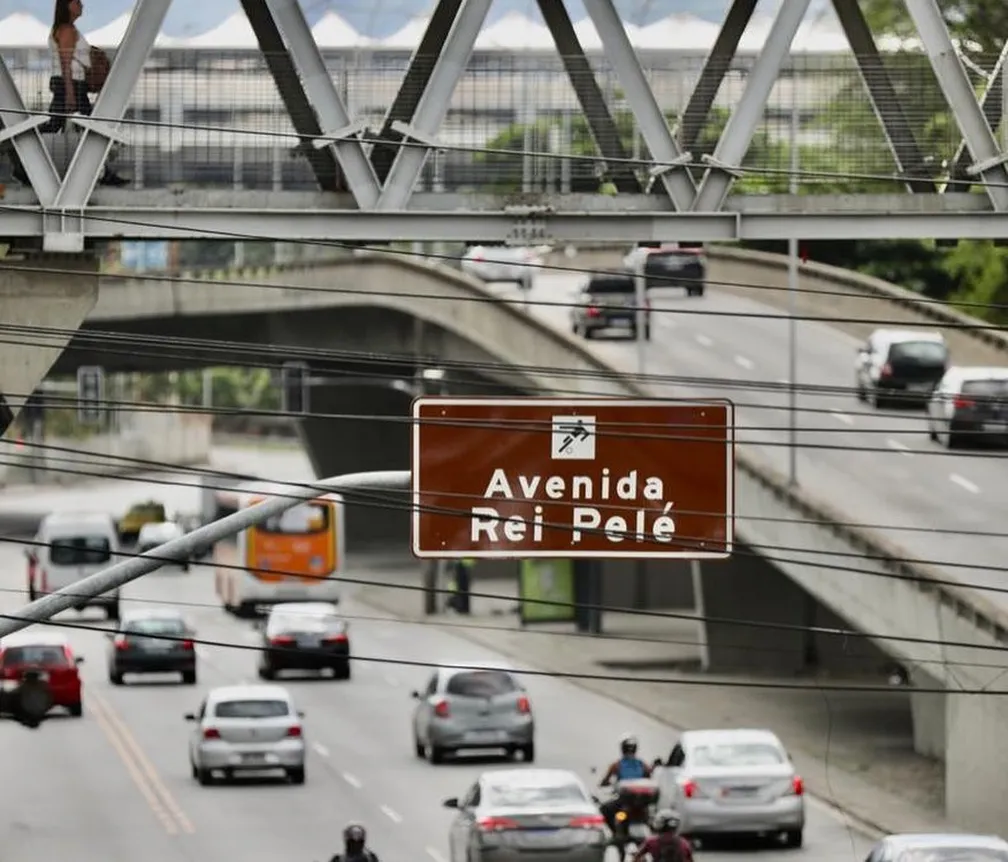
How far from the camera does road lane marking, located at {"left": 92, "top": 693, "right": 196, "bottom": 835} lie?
39031mm

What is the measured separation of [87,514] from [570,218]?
58.5 meters

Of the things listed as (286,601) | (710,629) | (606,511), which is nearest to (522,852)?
(606,511)

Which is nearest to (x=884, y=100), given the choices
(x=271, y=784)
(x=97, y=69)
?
(x=97, y=69)

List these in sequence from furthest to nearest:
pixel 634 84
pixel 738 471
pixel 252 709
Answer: pixel 738 471 < pixel 252 709 < pixel 634 84

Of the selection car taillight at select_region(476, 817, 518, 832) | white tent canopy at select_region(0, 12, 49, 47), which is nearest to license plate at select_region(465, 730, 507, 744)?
car taillight at select_region(476, 817, 518, 832)

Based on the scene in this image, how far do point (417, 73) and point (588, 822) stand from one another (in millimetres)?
13638

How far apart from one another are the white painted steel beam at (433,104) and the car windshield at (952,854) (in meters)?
9.48

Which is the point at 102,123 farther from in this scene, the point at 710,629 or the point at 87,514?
the point at 87,514

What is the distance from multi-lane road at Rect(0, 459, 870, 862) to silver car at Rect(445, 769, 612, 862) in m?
3.24

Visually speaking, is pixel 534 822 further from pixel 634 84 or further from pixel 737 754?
pixel 634 84

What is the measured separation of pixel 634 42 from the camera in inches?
793

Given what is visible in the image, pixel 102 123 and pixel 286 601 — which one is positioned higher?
pixel 102 123

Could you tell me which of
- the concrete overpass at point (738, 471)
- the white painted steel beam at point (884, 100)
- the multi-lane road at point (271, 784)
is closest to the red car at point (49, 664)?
the multi-lane road at point (271, 784)

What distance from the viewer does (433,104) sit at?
729 inches
